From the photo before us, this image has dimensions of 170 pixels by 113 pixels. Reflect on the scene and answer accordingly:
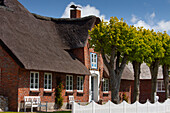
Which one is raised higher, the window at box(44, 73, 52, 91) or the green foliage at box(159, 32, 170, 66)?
the green foliage at box(159, 32, 170, 66)

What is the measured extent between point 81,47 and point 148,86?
17310 mm

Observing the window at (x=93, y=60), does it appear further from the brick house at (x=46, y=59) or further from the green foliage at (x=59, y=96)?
the green foliage at (x=59, y=96)

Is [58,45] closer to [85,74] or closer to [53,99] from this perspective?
[85,74]

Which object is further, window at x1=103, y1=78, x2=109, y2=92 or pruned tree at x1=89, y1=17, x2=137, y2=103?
window at x1=103, y1=78, x2=109, y2=92

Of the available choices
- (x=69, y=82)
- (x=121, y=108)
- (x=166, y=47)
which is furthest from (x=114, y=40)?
(x=121, y=108)

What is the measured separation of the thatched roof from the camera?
23594 millimetres

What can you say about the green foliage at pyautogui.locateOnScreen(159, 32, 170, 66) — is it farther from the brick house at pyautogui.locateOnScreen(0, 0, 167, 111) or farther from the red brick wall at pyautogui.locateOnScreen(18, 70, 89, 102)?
the red brick wall at pyautogui.locateOnScreen(18, 70, 89, 102)

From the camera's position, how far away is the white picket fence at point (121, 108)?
1532 centimetres

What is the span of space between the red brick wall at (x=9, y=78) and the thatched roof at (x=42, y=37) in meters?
0.92

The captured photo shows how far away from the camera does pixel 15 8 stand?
93.1ft

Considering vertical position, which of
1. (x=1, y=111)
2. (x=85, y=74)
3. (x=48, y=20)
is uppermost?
(x=48, y=20)

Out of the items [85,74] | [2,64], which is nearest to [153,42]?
[85,74]

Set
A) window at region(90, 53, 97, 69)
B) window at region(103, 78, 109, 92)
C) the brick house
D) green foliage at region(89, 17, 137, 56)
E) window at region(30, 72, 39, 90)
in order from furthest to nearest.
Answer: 1. window at region(103, 78, 109, 92)
2. window at region(90, 53, 97, 69)
3. green foliage at region(89, 17, 137, 56)
4. window at region(30, 72, 39, 90)
5. the brick house

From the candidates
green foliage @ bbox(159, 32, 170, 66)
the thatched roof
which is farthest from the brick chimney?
green foliage @ bbox(159, 32, 170, 66)
